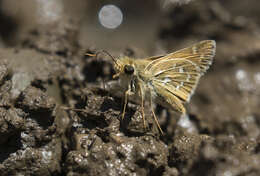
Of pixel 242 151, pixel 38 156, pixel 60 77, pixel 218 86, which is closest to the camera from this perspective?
pixel 242 151

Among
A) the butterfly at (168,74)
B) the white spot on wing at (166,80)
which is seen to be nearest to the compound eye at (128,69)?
the butterfly at (168,74)

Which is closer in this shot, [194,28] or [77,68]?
[77,68]

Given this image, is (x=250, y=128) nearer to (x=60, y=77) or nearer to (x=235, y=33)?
(x=235, y=33)

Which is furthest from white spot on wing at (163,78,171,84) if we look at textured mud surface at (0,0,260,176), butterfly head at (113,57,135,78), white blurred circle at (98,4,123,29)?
white blurred circle at (98,4,123,29)

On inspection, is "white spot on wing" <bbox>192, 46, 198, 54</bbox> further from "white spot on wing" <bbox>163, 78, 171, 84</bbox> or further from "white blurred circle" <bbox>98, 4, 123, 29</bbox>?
"white blurred circle" <bbox>98, 4, 123, 29</bbox>

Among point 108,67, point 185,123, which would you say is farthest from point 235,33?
point 108,67

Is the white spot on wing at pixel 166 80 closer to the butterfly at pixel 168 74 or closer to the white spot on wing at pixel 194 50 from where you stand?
the butterfly at pixel 168 74
